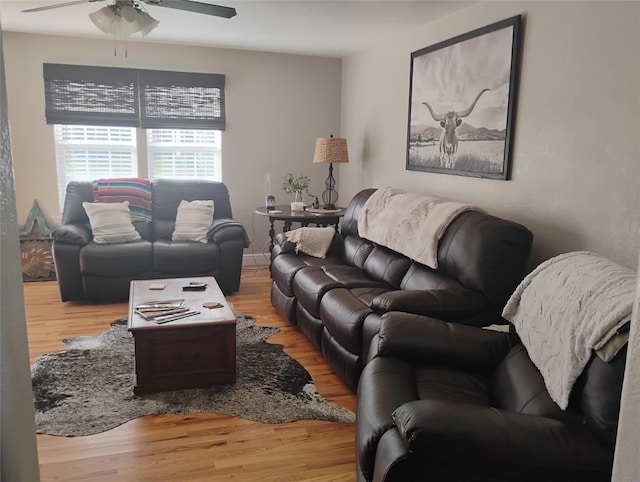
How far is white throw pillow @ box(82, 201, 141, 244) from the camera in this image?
4.57 m

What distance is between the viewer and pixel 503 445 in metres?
1.46

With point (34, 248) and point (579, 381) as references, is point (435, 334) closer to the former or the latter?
point (579, 381)

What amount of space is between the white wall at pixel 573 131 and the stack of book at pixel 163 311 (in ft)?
6.73

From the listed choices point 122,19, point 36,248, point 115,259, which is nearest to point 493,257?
point 122,19

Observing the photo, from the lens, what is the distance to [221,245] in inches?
185

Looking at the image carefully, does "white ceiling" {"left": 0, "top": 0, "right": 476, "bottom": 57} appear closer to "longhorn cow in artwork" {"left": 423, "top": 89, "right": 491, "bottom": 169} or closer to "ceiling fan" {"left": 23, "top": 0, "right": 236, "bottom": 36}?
"ceiling fan" {"left": 23, "top": 0, "right": 236, "bottom": 36}

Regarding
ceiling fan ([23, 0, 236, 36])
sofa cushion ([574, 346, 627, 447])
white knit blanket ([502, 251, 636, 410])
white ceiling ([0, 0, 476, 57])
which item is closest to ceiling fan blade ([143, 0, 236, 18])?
ceiling fan ([23, 0, 236, 36])

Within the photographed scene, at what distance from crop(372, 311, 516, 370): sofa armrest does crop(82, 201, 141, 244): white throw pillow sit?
10.2 feet

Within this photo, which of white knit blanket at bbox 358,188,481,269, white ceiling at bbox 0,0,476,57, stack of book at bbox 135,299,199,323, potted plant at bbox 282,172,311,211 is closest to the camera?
stack of book at bbox 135,299,199,323

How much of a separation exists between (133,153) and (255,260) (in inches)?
68.5

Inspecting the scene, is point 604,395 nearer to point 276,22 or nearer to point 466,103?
point 466,103

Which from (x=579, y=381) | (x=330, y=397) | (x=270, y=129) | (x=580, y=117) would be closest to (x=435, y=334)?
(x=579, y=381)

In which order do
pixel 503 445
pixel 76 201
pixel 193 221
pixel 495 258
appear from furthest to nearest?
pixel 193 221, pixel 76 201, pixel 495 258, pixel 503 445

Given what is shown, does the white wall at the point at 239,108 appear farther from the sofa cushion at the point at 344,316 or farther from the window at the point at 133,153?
the sofa cushion at the point at 344,316
